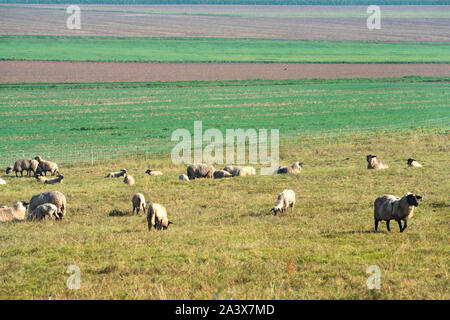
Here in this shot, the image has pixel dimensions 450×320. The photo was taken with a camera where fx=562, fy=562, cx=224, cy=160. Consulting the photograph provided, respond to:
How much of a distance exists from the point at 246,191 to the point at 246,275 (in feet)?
44.4

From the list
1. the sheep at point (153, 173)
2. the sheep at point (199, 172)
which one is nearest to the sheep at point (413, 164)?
the sheep at point (199, 172)

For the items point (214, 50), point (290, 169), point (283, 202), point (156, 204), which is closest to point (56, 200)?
point (156, 204)

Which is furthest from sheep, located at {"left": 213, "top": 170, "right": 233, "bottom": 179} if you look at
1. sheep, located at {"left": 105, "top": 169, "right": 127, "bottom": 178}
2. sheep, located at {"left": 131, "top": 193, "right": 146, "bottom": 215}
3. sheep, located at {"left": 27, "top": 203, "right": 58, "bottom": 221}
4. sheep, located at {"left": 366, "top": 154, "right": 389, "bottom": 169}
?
sheep, located at {"left": 27, "top": 203, "right": 58, "bottom": 221}

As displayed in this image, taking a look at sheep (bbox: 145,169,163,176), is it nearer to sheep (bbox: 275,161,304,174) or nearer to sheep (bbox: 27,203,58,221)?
sheep (bbox: 275,161,304,174)

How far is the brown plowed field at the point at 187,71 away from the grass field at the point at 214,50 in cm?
748

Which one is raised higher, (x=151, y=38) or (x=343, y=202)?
(x=151, y=38)

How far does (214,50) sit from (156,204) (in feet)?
415

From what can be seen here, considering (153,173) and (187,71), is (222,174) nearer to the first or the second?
(153,173)

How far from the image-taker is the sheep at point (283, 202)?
20705 millimetres

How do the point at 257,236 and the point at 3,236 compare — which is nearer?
the point at 257,236

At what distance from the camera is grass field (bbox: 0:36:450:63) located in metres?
122
